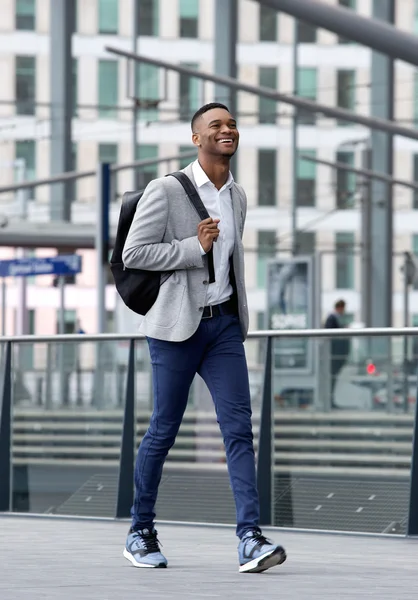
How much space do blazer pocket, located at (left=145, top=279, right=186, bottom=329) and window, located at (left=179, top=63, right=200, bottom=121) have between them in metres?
35.8

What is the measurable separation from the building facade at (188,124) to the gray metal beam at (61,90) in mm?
5828

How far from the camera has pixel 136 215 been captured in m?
6.91

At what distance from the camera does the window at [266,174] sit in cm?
5031

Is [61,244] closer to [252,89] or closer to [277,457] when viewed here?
[252,89]

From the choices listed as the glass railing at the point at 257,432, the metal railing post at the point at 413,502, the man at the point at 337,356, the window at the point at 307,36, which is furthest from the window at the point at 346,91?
the metal railing post at the point at 413,502

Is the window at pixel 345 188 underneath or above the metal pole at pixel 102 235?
above

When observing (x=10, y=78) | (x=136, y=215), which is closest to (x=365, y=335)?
(x=136, y=215)

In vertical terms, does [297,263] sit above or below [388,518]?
above

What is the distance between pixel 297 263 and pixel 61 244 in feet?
12.9

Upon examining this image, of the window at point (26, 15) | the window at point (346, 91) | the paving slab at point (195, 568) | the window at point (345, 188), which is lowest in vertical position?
the paving slab at point (195, 568)

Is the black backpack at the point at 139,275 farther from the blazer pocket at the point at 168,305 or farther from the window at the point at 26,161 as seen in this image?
the window at the point at 26,161

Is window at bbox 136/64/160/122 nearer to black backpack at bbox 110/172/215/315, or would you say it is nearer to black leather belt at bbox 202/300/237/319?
black backpack at bbox 110/172/215/315

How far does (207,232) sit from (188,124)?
3986 cm

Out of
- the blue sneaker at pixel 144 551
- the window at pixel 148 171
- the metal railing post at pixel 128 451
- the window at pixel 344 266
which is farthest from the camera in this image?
the window at pixel 344 266
